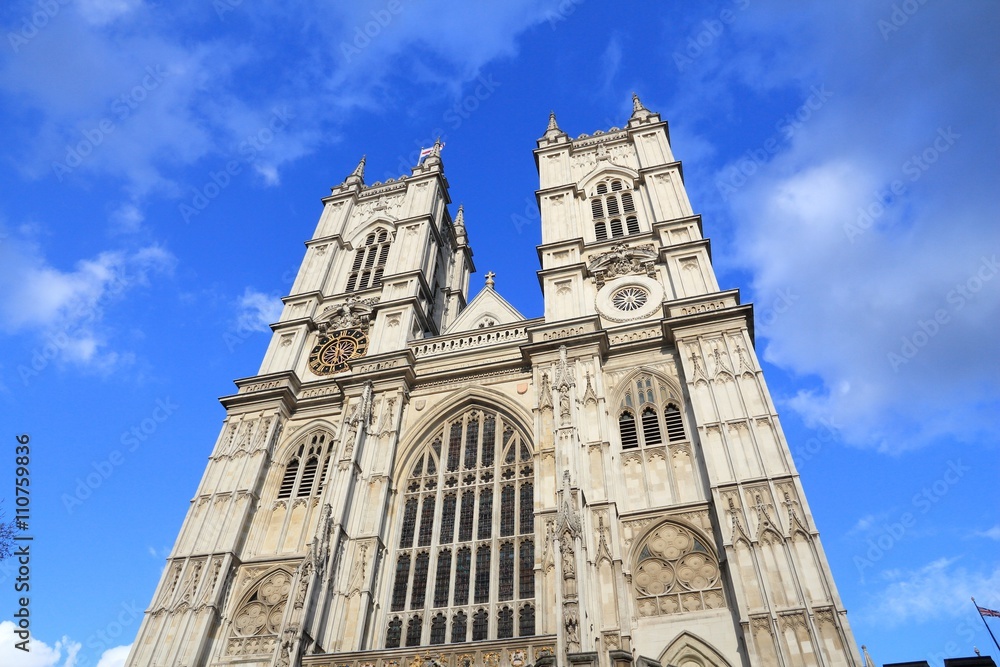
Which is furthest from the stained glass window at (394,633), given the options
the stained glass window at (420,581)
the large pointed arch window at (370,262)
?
the large pointed arch window at (370,262)

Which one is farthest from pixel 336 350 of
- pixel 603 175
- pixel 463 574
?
pixel 603 175

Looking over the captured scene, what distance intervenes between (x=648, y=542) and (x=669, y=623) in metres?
2.31

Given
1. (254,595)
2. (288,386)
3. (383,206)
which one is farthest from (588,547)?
(383,206)

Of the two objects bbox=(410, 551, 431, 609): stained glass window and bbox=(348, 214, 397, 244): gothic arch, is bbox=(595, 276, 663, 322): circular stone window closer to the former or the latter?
bbox=(410, 551, 431, 609): stained glass window

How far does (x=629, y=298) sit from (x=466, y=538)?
10.9 meters

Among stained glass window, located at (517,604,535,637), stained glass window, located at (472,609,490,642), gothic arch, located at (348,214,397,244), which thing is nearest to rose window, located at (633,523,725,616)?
stained glass window, located at (517,604,535,637)

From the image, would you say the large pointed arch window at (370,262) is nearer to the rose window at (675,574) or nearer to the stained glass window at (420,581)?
the stained glass window at (420,581)

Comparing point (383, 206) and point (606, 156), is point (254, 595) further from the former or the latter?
point (606, 156)

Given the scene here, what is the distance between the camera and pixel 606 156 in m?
34.1

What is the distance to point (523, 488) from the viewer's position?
2158cm

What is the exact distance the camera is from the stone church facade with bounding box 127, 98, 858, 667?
16.9m

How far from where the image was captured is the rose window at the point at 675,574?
17641 mm

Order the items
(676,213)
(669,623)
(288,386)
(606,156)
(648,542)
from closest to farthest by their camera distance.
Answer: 1. (669,623)
2. (648,542)
3. (288,386)
4. (676,213)
5. (606,156)

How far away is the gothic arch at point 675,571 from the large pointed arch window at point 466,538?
2962 millimetres
